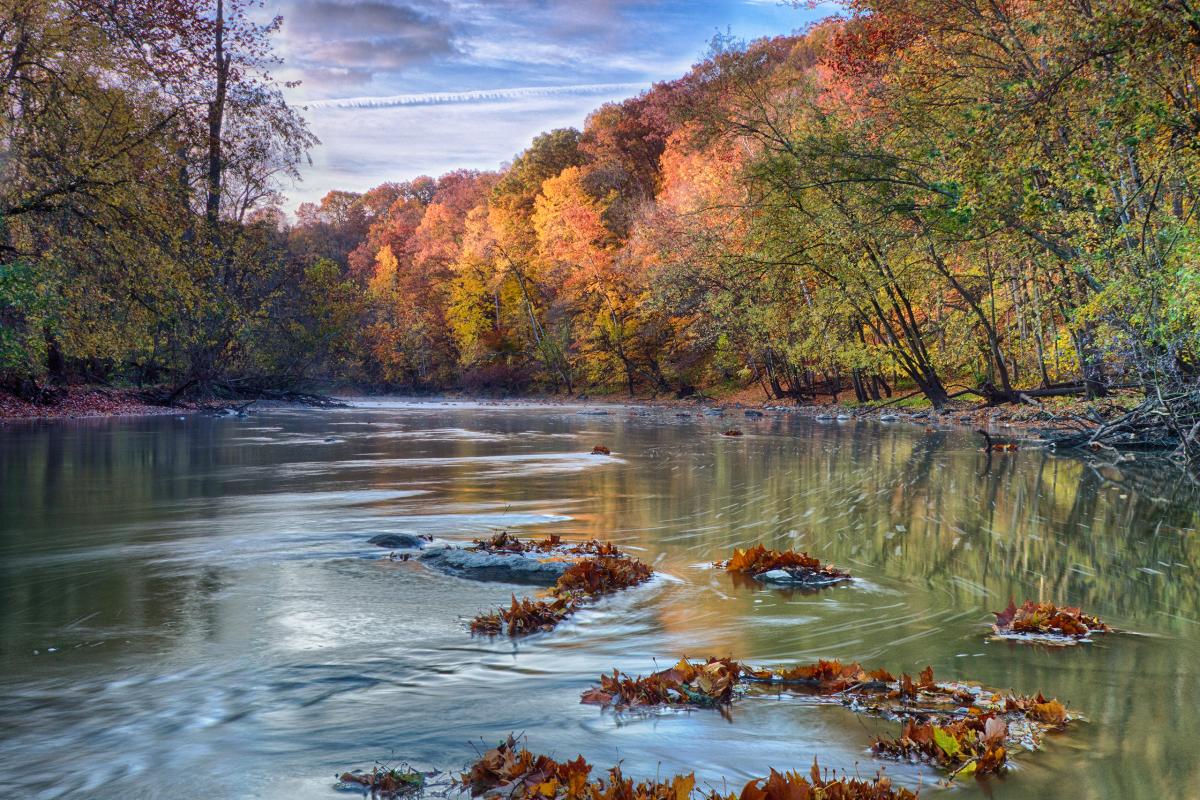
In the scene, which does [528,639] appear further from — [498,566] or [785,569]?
[785,569]

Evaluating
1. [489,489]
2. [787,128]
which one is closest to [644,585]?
[489,489]

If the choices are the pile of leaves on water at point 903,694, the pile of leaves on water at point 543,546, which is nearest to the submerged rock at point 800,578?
the pile of leaves on water at point 543,546

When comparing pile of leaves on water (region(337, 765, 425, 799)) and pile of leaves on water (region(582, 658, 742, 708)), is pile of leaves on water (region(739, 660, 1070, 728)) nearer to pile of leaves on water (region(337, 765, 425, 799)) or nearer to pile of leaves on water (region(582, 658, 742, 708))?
pile of leaves on water (region(582, 658, 742, 708))

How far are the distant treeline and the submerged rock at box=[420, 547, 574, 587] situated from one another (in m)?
7.97

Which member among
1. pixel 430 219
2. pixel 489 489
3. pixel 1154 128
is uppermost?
pixel 430 219

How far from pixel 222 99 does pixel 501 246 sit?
3504cm

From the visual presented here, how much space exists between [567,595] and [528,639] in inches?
28.1

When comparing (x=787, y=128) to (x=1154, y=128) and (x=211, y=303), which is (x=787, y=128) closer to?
(x=1154, y=128)

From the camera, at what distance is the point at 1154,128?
9805 mm

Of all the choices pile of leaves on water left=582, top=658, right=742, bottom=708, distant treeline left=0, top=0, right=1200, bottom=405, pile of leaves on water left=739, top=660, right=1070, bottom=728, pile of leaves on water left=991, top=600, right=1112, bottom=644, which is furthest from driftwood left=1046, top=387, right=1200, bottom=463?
pile of leaves on water left=582, top=658, right=742, bottom=708

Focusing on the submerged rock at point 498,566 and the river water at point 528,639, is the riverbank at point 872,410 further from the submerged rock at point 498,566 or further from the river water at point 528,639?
the submerged rock at point 498,566

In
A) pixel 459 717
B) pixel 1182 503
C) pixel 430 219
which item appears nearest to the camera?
pixel 459 717

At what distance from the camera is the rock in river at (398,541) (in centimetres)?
664

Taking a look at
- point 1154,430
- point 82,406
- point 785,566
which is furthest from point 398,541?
point 82,406
